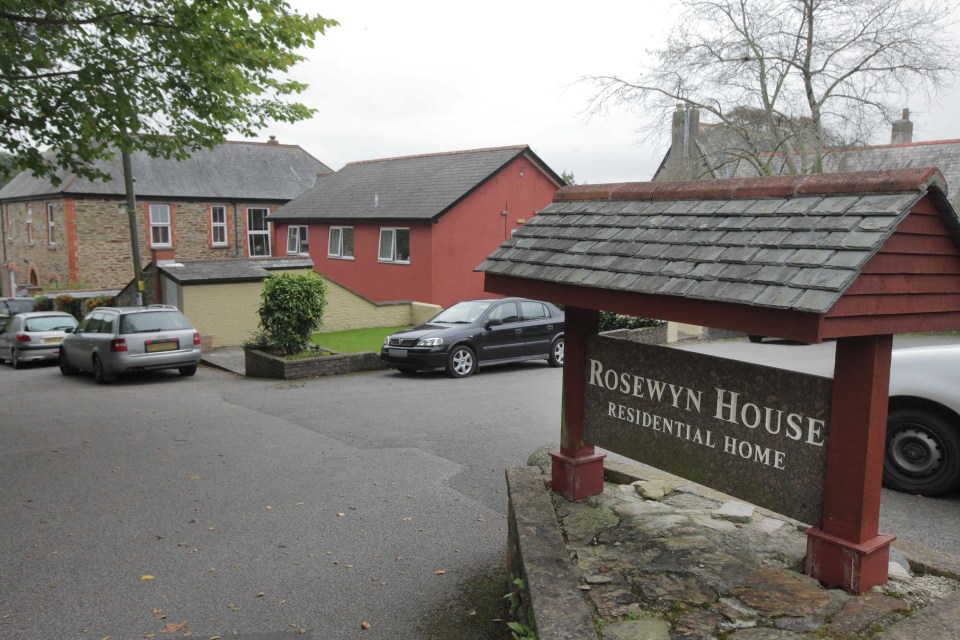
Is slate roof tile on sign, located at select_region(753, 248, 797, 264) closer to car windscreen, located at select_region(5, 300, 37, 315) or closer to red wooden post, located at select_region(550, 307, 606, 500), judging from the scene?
red wooden post, located at select_region(550, 307, 606, 500)

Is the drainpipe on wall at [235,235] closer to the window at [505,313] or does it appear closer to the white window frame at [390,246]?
the white window frame at [390,246]

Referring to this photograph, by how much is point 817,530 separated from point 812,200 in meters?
1.77

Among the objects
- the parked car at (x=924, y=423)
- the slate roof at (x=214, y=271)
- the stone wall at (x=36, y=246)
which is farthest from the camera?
the stone wall at (x=36, y=246)

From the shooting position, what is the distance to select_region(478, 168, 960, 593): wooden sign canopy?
3.49m

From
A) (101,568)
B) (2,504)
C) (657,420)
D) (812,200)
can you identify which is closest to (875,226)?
(812,200)

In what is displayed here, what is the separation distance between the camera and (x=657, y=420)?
15.8 ft

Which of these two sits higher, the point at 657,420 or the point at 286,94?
the point at 286,94

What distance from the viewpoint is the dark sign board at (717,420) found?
401cm

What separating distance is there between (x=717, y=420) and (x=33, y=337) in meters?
21.4

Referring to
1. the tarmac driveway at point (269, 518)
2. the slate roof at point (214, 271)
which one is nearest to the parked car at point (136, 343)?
the tarmac driveway at point (269, 518)

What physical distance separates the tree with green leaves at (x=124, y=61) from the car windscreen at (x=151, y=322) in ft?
16.9

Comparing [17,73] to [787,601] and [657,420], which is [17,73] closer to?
[657,420]

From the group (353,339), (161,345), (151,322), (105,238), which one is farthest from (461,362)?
(105,238)

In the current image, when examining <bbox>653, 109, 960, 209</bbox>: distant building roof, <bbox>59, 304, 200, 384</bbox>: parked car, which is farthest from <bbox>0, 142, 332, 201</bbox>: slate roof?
<bbox>653, 109, 960, 209</bbox>: distant building roof
